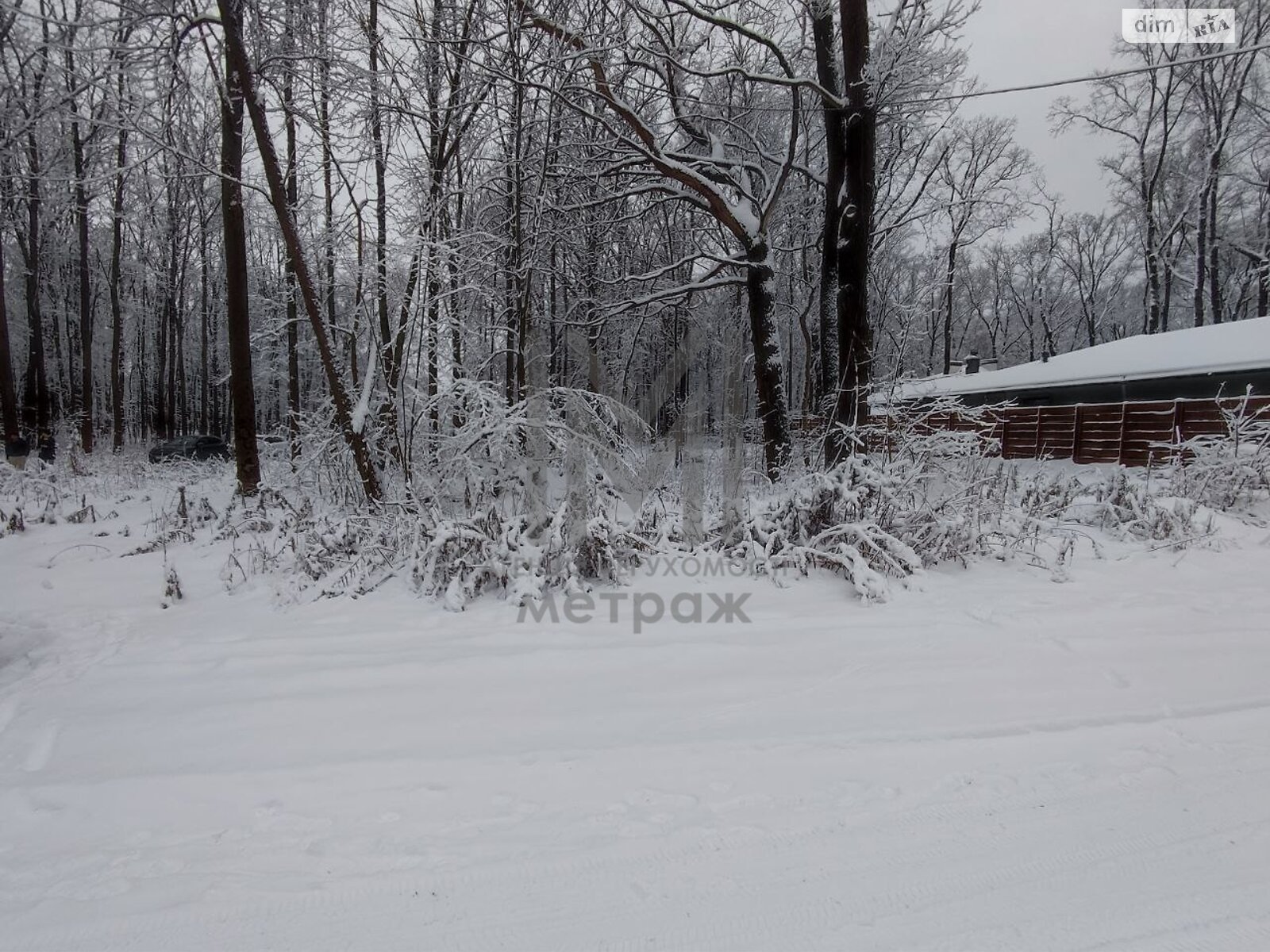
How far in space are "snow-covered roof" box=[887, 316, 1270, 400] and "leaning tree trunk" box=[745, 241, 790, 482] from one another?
3155 mm

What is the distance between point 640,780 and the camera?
209 cm

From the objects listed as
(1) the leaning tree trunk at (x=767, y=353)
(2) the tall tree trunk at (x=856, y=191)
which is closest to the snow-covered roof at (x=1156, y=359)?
(1) the leaning tree trunk at (x=767, y=353)

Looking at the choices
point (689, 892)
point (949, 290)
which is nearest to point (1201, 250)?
point (949, 290)

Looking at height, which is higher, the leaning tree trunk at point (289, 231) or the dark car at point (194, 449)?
the leaning tree trunk at point (289, 231)

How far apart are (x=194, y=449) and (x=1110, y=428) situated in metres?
24.7

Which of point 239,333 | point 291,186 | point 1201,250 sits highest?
point 1201,250

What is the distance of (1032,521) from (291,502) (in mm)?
7712

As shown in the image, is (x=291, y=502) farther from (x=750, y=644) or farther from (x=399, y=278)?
(x=750, y=644)

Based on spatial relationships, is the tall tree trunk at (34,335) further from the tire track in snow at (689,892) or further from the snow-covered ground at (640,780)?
the tire track in snow at (689,892)

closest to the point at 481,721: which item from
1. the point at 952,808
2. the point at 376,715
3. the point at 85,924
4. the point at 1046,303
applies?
the point at 376,715

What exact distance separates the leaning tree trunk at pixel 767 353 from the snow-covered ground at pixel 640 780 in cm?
580

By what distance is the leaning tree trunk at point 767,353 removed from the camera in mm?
9141

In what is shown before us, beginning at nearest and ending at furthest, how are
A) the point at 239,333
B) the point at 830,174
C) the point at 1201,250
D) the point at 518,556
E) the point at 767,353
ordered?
the point at 518,556
the point at 830,174
the point at 239,333
the point at 767,353
the point at 1201,250

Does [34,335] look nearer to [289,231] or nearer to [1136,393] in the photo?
[289,231]
